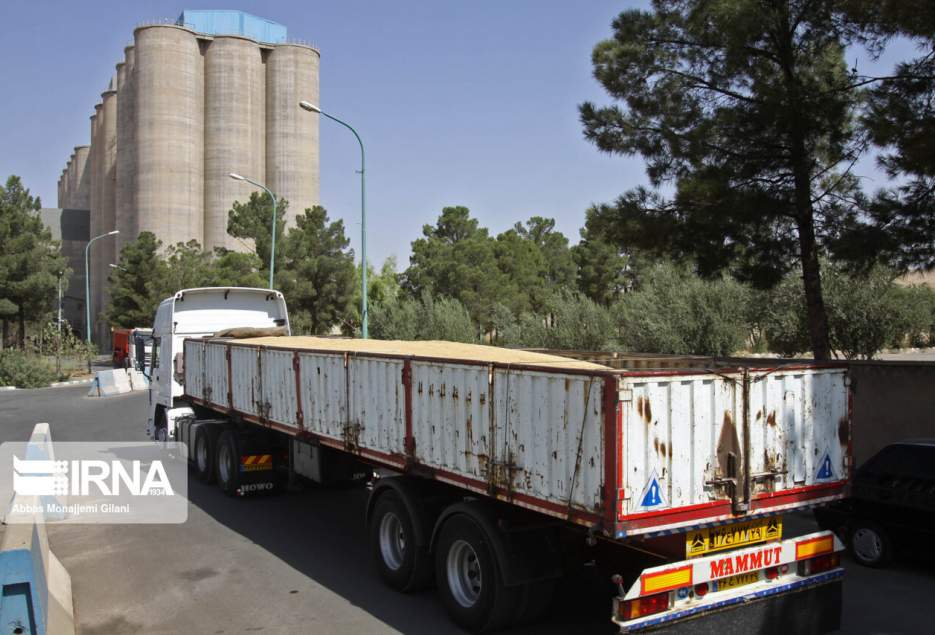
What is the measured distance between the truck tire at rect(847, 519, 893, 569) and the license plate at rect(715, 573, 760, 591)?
3.08 meters

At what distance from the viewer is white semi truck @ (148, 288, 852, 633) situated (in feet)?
17.5

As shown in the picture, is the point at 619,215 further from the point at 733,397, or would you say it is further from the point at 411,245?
the point at 411,245

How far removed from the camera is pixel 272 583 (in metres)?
7.86

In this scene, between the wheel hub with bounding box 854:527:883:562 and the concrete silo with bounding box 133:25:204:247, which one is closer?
the wheel hub with bounding box 854:527:883:562

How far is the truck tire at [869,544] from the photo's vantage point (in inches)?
320

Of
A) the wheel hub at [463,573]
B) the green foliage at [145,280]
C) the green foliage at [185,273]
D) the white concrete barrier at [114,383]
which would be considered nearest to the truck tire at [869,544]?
the wheel hub at [463,573]

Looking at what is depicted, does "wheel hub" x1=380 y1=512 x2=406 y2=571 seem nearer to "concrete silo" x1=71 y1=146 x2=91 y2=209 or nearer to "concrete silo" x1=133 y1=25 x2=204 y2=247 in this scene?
"concrete silo" x1=133 y1=25 x2=204 y2=247

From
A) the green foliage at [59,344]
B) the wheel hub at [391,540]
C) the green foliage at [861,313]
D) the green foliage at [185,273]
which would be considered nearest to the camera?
the wheel hub at [391,540]

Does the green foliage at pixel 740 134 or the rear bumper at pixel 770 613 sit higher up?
the green foliage at pixel 740 134

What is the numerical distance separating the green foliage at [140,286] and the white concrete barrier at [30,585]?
172 feet

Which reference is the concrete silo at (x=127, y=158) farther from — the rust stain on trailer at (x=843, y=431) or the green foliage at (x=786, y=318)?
the rust stain on trailer at (x=843, y=431)

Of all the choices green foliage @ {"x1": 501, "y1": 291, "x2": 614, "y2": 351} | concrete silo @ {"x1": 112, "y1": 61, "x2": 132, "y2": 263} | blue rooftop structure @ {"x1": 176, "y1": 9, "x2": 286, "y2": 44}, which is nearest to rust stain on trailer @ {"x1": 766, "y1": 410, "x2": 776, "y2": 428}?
green foliage @ {"x1": 501, "y1": 291, "x2": 614, "y2": 351}

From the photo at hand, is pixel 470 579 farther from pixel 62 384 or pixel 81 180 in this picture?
pixel 81 180

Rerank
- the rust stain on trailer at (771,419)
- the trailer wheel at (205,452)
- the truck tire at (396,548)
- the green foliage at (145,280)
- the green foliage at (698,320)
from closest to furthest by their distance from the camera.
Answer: the rust stain on trailer at (771,419)
the truck tire at (396,548)
the trailer wheel at (205,452)
the green foliage at (698,320)
the green foliage at (145,280)
